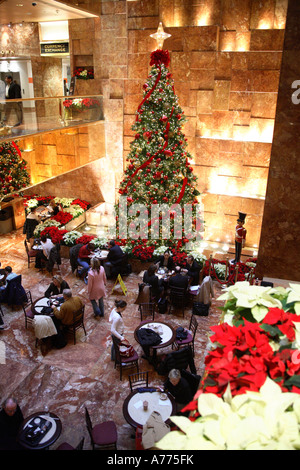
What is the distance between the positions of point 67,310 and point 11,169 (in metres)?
4.55

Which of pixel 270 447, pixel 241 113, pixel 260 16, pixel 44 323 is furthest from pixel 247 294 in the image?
pixel 260 16

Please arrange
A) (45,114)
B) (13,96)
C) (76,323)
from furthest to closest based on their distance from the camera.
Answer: (45,114), (13,96), (76,323)

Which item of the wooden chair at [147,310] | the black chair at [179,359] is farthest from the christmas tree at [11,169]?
the black chair at [179,359]

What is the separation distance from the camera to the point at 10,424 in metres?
4.77

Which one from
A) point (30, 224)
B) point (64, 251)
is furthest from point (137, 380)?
point (30, 224)

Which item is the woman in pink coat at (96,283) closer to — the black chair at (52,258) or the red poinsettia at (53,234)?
the black chair at (52,258)

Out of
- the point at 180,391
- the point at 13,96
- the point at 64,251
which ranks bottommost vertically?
the point at 64,251

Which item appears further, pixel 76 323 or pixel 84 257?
pixel 84 257

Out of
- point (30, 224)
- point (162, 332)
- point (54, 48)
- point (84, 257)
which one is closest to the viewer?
point (162, 332)

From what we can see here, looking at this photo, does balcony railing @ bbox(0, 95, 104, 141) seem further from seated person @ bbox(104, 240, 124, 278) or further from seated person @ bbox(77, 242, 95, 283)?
seated person @ bbox(104, 240, 124, 278)

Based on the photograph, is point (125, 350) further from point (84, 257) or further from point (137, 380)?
point (84, 257)

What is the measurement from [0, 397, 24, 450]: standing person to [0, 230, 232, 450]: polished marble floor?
25.2 inches

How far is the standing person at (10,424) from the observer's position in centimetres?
466

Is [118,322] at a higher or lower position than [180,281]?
higher
